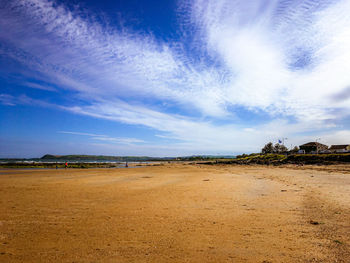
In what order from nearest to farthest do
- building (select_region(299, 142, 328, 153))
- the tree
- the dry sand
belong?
1. the dry sand
2. building (select_region(299, 142, 328, 153))
3. the tree

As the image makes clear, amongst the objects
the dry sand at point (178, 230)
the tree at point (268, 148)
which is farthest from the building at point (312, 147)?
the dry sand at point (178, 230)

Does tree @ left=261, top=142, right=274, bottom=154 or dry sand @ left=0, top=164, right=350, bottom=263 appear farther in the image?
tree @ left=261, top=142, right=274, bottom=154

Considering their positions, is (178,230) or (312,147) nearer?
(178,230)

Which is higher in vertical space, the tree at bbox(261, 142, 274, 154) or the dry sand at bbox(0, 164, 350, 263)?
the tree at bbox(261, 142, 274, 154)

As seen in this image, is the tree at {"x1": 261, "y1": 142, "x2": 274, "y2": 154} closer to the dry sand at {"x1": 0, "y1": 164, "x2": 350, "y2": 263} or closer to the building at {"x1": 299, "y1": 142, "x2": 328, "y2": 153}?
the building at {"x1": 299, "y1": 142, "x2": 328, "y2": 153}

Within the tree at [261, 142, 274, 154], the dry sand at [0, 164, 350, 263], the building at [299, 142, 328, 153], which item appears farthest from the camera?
the tree at [261, 142, 274, 154]

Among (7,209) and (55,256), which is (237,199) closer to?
(55,256)

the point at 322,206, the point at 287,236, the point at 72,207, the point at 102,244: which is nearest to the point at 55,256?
the point at 102,244

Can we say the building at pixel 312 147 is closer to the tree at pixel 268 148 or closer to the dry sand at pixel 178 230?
the tree at pixel 268 148

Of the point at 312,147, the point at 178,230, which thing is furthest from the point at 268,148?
the point at 178,230

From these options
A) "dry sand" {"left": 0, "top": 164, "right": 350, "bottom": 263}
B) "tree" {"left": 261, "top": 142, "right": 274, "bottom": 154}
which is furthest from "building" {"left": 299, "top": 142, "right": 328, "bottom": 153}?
Result: "dry sand" {"left": 0, "top": 164, "right": 350, "bottom": 263}

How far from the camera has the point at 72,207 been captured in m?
9.34

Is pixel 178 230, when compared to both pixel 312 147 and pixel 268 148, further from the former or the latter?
pixel 268 148

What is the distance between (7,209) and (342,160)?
1803 inches
